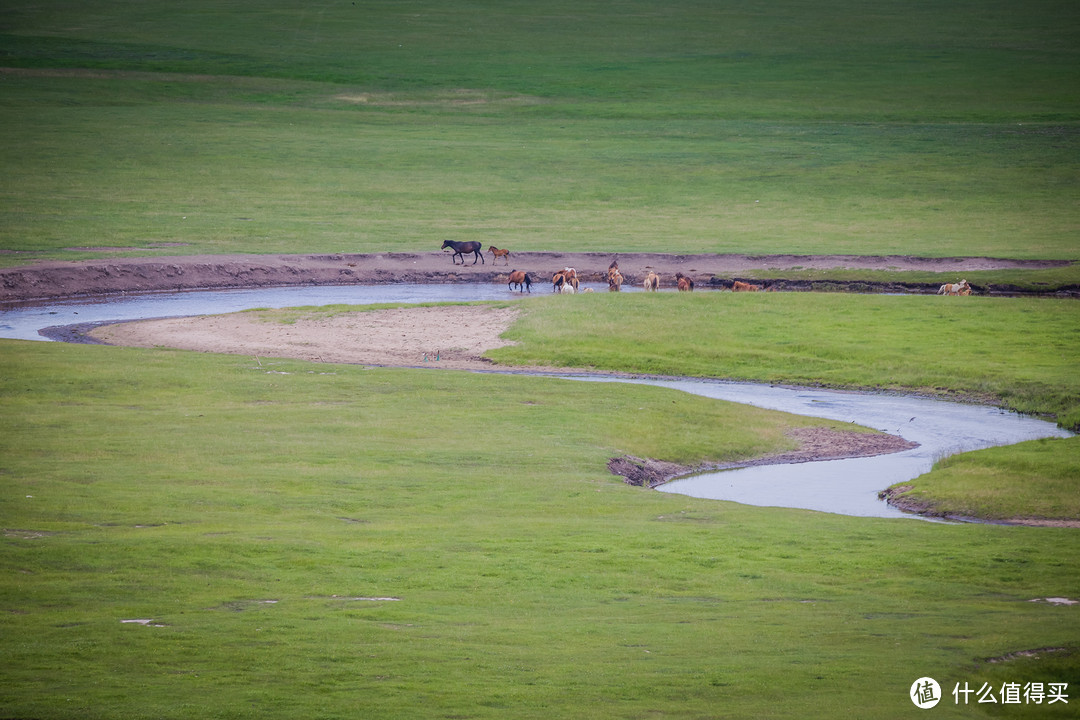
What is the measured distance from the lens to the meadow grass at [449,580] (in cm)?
1078

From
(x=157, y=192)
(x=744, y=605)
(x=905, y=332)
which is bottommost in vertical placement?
(x=744, y=605)

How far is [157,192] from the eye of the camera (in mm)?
60625

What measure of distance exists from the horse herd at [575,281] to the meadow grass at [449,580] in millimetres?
17712

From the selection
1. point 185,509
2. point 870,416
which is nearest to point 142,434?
point 185,509

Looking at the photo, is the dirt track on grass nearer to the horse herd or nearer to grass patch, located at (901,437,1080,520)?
the horse herd

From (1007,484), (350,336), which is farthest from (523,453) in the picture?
(350,336)

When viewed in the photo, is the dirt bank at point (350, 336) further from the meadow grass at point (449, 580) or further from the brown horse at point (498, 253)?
the brown horse at point (498, 253)

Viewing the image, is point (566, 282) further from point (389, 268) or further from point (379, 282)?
point (389, 268)

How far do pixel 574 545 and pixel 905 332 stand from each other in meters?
21.0

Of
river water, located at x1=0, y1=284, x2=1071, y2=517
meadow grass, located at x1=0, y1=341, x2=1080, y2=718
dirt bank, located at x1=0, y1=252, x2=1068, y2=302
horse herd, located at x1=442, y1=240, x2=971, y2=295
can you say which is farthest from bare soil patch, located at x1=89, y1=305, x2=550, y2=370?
dirt bank, located at x1=0, y1=252, x2=1068, y2=302

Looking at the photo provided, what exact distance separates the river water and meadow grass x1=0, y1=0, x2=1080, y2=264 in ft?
27.6

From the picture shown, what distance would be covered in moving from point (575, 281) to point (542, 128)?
123ft

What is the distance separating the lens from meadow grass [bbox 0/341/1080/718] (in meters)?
10.8

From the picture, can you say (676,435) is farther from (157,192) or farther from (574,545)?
(157,192)
